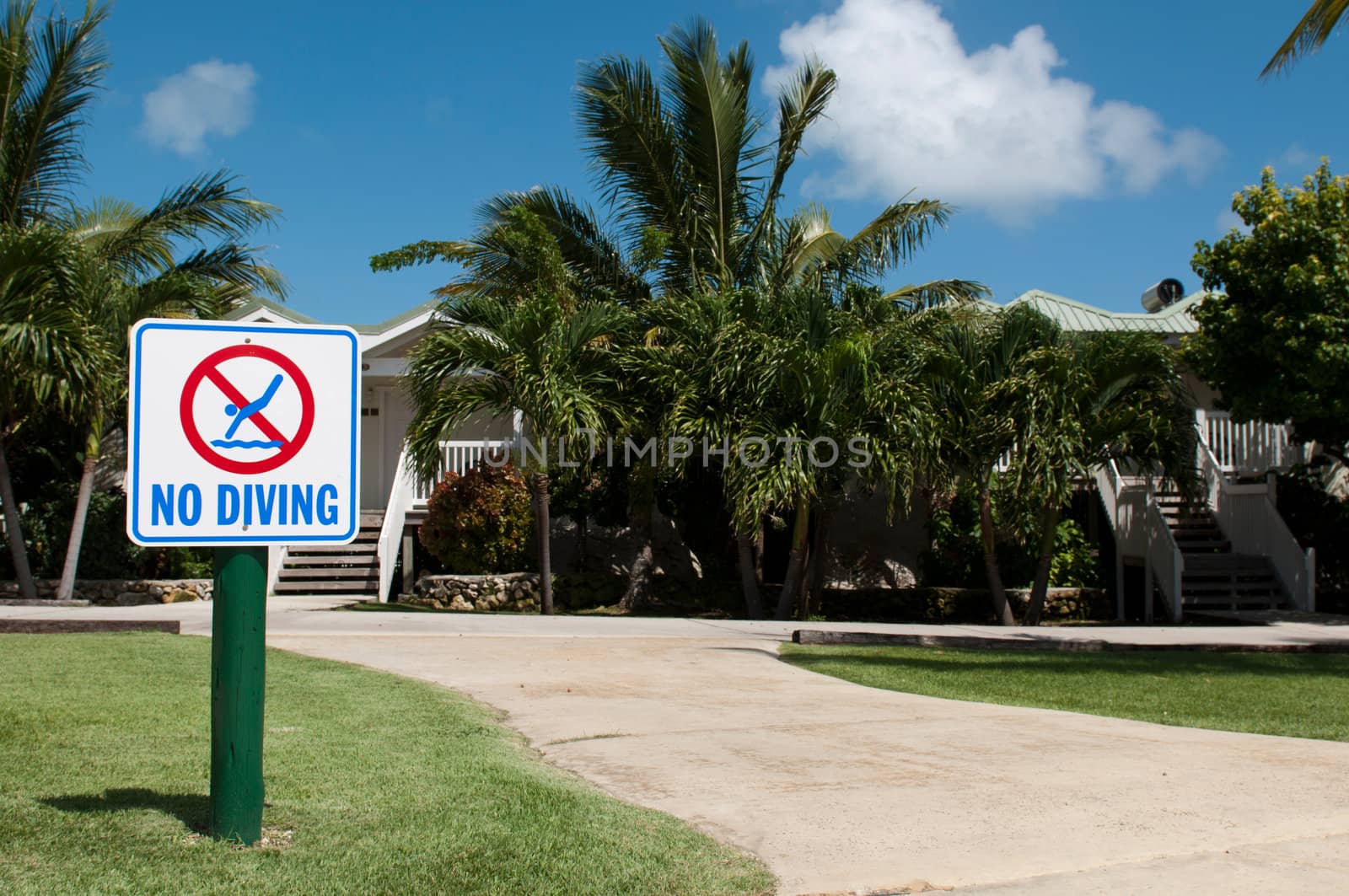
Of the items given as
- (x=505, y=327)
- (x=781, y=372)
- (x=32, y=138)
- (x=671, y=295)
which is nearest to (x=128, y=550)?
(x=32, y=138)

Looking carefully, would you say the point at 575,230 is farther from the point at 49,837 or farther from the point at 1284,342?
the point at 49,837

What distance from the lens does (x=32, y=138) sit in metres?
18.0

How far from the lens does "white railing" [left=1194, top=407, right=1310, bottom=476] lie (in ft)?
68.4

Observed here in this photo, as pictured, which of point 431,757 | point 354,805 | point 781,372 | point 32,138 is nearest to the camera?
point 354,805

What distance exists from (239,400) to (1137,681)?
848cm

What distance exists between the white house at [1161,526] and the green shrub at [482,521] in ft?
2.38

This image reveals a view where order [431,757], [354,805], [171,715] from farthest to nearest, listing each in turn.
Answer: [171,715]
[431,757]
[354,805]

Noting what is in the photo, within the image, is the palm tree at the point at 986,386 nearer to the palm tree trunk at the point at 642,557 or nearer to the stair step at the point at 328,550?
the palm tree trunk at the point at 642,557

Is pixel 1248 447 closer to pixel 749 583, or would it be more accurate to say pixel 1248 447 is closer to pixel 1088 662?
pixel 749 583

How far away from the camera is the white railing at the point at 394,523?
19047 mm

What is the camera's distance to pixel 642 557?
19203 mm

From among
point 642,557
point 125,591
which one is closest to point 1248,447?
point 642,557

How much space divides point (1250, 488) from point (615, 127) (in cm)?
1146

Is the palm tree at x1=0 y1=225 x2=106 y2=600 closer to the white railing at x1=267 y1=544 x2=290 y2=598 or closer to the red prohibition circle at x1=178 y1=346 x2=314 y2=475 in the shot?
the white railing at x1=267 y1=544 x2=290 y2=598
